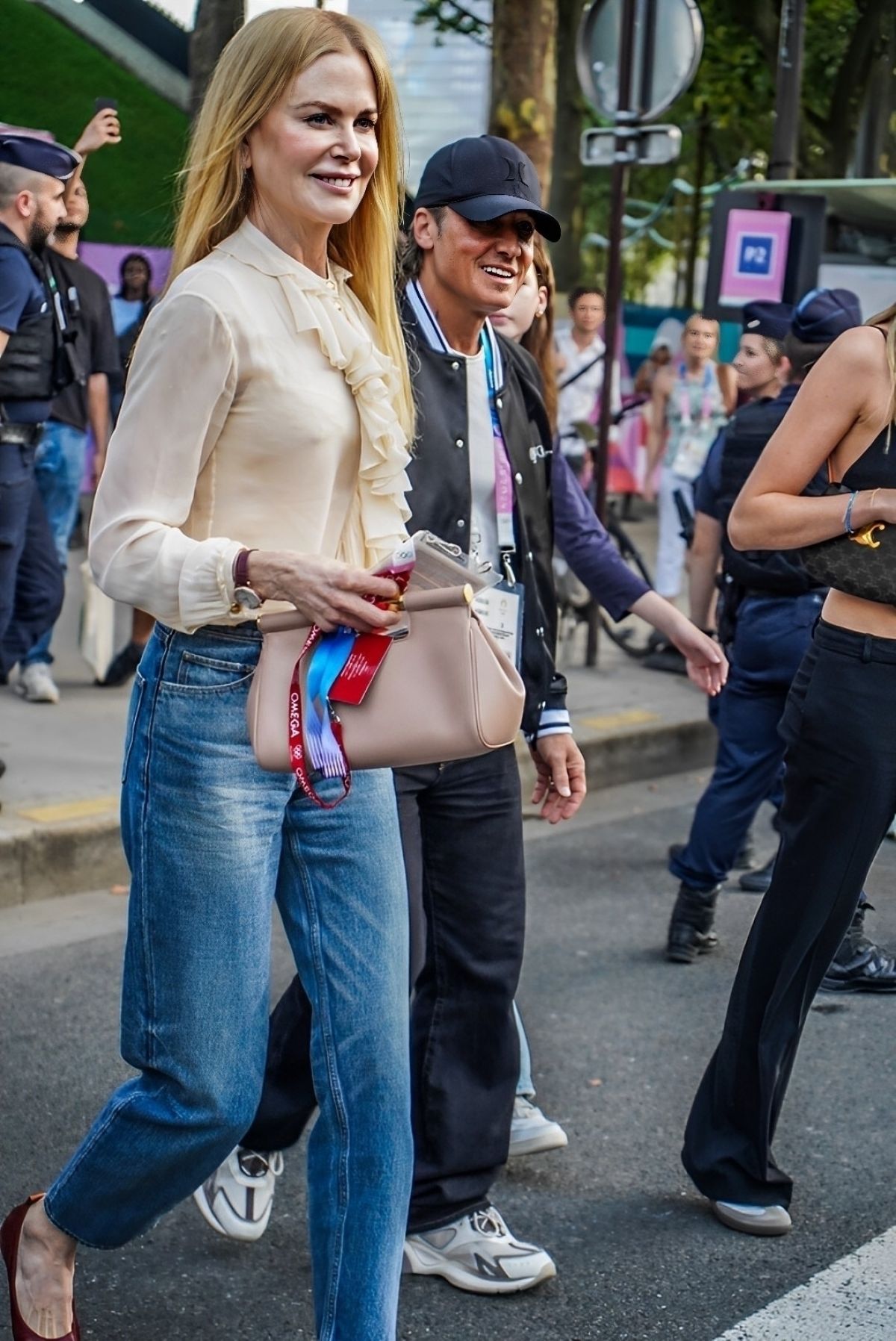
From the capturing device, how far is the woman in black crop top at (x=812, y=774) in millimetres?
3246

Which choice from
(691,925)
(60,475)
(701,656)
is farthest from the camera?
(60,475)

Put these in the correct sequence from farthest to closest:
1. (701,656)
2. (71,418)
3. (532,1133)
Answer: (71,418) → (701,656) → (532,1133)

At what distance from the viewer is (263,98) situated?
8.24ft

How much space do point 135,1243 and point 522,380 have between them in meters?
1.75

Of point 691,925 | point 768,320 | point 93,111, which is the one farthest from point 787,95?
point 691,925

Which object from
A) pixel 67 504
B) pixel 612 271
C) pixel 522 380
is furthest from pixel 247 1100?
pixel 612 271

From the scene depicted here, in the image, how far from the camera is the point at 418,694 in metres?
2.38

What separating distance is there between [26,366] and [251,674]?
164 inches

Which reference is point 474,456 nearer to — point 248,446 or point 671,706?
point 248,446

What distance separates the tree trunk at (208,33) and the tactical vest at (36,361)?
1.67 meters

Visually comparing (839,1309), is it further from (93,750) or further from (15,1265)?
(93,750)

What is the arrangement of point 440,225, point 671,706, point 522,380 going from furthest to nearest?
point 671,706, point 522,380, point 440,225

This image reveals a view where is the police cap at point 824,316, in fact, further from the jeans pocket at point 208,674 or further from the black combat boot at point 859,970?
the jeans pocket at point 208,674

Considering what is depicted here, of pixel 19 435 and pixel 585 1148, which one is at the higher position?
pixel 19 435
